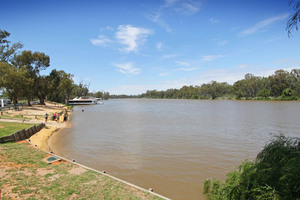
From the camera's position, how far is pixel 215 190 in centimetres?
698

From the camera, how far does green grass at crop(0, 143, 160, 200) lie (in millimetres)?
6219

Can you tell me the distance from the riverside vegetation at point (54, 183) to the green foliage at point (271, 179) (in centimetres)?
280

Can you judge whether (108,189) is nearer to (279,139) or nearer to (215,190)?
(215,190)

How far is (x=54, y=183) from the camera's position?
702 centimetres

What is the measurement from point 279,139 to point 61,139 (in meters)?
18.8

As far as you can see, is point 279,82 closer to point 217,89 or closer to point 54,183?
point 217,89

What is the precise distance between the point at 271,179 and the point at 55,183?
24.2 feet

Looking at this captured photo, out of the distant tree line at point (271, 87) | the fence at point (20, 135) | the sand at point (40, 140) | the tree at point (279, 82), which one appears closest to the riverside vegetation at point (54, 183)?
the fence at point (20, 135)

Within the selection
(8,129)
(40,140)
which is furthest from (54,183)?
(8,129)

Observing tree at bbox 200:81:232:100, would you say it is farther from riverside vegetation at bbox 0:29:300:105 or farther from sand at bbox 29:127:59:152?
sand at bbox 29:127:59:152

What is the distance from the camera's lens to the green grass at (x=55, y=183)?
245 inches

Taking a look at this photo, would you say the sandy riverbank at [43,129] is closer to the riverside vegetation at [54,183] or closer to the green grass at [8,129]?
the green grass at [8,129]

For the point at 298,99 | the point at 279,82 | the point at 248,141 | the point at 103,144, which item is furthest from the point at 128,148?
the point at 279,82

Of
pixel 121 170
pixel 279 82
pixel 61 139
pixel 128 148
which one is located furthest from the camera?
pixel 279 82
